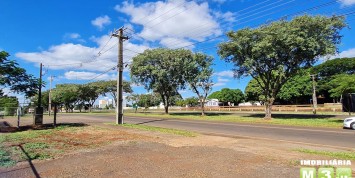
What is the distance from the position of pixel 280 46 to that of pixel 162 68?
20.0 m

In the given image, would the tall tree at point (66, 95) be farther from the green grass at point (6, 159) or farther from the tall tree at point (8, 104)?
the green grass at point (6, 159)

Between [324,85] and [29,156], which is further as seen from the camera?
[324,85]

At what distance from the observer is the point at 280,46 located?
29.1 metres

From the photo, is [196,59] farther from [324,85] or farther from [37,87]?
[324,85]

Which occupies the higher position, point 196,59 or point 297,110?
point 196,59

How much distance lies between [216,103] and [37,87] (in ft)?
332

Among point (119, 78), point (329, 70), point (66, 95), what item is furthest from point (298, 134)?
point (66, 95)

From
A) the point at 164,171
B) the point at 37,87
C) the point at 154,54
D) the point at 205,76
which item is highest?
the point at 154,54

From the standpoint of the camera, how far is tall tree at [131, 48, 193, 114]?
143 ft

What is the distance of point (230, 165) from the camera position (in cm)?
795

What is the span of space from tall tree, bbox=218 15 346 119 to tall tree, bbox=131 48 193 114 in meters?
10.5

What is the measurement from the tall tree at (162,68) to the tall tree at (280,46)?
34.4 ft

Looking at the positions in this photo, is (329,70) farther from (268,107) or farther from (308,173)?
(308,173)

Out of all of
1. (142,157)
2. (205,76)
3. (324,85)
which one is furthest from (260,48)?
(324,85)
